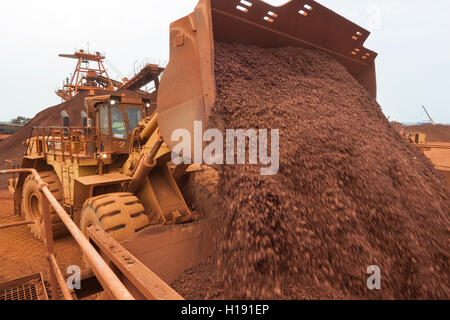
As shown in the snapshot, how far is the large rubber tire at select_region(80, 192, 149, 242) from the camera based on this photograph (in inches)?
112

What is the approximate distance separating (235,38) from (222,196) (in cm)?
146

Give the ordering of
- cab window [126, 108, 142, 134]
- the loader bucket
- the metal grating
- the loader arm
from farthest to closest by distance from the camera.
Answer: cab window [126, 108, 142, 134] → the loader arm → the metal grating → the loader bucket

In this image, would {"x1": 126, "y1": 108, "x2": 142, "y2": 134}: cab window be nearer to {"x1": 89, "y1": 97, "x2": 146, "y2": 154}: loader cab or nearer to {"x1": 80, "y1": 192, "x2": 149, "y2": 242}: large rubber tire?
{"x1": 89, "y1": 97, "x2": 146, "y2": 154}: loader cab

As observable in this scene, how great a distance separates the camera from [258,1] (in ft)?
7.13

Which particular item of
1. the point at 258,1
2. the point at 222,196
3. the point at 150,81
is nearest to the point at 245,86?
the point at 258,1

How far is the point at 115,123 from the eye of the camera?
4.40 m

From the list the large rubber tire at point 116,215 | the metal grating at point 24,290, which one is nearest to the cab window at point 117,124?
the large rubber tire at point 116,215

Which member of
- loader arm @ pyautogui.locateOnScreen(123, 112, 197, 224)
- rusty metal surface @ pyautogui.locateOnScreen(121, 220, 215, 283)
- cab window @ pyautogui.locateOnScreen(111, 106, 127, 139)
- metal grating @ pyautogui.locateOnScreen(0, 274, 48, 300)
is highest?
cab window @ pyautogui.locateOnScreen(111, 106, 127, 139)

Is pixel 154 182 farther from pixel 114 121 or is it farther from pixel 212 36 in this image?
pixel 212 36

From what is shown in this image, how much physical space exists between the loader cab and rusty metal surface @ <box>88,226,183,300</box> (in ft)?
8.87

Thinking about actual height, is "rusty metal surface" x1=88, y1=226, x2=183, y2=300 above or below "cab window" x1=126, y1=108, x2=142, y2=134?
below

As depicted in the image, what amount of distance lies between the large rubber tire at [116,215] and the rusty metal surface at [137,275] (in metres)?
0.95

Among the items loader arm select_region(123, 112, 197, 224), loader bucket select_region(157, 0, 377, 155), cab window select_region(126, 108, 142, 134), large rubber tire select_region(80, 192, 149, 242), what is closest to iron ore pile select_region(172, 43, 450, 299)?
loader bucket select_region(157, 0, 377, 155)
